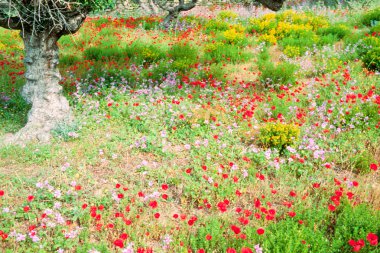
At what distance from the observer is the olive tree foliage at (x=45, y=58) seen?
5379 millimetres

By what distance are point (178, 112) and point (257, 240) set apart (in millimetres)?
3114

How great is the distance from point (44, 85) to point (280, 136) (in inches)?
168

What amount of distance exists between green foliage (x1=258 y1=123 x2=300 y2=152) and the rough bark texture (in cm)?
350

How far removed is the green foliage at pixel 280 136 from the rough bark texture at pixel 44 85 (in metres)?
3.50

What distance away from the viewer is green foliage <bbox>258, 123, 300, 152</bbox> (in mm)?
5039

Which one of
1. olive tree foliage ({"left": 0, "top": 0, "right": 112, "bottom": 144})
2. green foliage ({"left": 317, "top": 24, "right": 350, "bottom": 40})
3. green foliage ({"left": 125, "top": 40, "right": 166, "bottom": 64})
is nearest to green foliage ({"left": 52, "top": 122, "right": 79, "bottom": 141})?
olive tree foliage ({"left": 0, "top": 0, "right": 112, "bottom": 144})

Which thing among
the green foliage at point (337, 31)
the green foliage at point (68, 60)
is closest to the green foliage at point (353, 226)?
the green foliage at point (68, 60)

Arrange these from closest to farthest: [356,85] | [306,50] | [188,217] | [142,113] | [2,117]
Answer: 1. [188,217]
2. [142,113]
3. [2,117]
4. [356,85]
5. [306,50]

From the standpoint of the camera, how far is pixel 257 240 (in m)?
3.37

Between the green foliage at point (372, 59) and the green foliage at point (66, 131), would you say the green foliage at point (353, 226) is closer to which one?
the green foliage at point (66, 131)

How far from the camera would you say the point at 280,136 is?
16.6 ft

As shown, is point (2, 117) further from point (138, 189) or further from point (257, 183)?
point (257, 183)

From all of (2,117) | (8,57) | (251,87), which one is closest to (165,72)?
(251,87)

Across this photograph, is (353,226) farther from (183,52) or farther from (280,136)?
(183,52)
